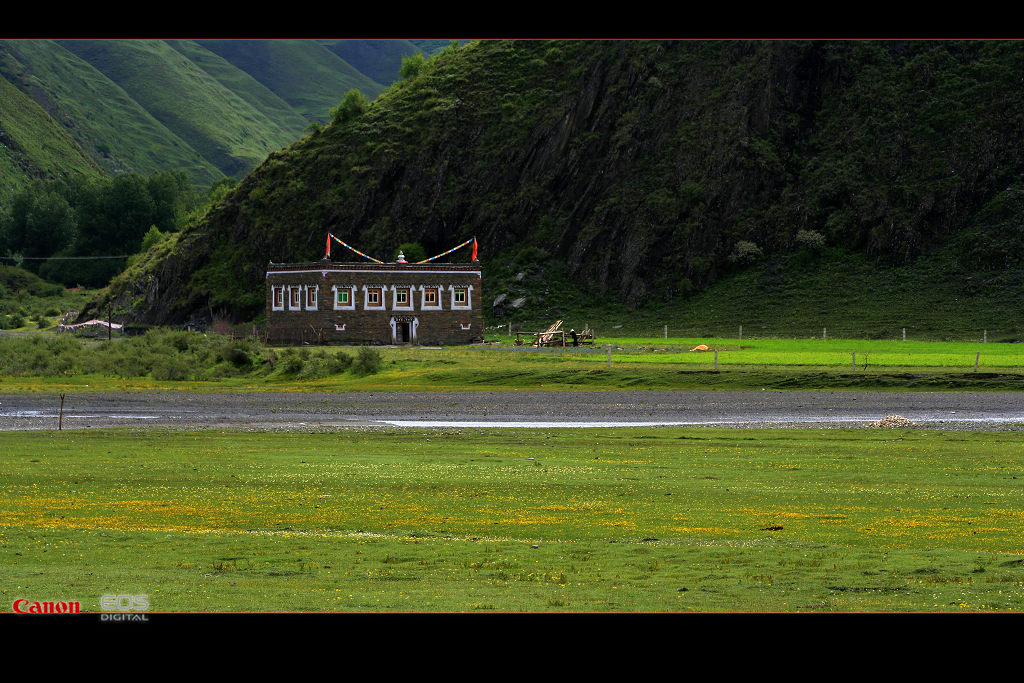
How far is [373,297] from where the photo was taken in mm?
105750

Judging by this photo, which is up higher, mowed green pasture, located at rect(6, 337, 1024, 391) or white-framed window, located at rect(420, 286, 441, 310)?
white-framed window, located at rect(420, 286, 441, 310)

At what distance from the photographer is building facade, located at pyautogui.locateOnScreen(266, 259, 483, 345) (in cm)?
10469

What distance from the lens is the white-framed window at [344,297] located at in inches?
4122

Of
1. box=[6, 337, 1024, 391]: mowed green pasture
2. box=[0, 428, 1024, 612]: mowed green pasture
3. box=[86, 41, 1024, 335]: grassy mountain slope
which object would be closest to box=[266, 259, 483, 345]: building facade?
box=[6, 337, 1024, 391]: mowed green pasture

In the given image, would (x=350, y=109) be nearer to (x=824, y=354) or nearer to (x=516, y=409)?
(x=824, y=354)

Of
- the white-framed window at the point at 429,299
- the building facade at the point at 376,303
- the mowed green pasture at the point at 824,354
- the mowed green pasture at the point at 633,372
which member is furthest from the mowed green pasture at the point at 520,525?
the white-framed window at the point at 429,299

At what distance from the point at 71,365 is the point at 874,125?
94781 millimetres

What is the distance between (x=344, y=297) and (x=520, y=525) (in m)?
84.1

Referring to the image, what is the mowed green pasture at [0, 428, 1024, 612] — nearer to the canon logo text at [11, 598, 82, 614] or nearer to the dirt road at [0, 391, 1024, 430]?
the canon logo text at [11, 598, 82, 614]

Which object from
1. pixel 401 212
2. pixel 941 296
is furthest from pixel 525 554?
pixel 401 212

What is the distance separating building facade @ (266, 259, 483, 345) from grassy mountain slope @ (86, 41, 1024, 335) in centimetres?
2963

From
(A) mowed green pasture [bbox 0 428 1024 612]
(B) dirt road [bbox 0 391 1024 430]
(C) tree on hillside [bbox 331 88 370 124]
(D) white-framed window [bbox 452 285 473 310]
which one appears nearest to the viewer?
(A) mowed green pasture [bbox 0 428 1024 612]

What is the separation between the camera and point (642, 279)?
135 m

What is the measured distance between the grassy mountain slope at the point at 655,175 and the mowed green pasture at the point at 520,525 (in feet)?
307
